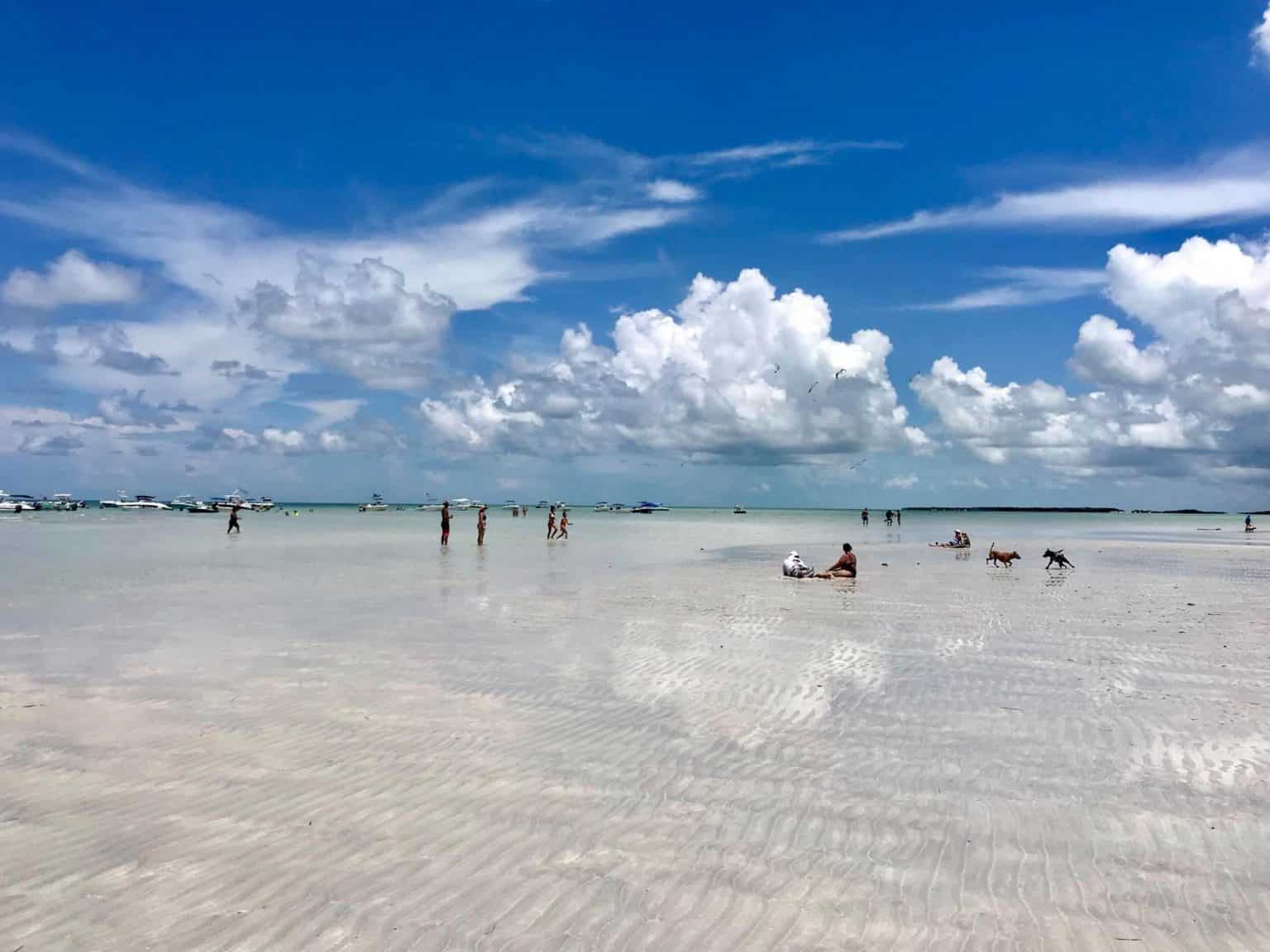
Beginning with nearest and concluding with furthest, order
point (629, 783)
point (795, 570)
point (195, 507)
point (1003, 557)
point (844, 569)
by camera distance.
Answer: point (629, 783)
point (844, 569)
point (795, 570)
point (1003, 557)
point (195, 507)

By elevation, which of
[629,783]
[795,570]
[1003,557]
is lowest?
[629,783]

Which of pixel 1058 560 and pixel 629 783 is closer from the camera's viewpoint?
pixel 629 783

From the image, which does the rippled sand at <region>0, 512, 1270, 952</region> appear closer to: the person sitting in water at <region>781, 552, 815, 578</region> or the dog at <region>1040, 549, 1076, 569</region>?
the person sitting in water at <region>781, 552, 815, 578</region>

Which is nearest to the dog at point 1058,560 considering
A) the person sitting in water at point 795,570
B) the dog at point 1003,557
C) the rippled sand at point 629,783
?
the dog at point 1003,557

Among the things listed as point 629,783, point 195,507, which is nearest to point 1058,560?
point 629,783

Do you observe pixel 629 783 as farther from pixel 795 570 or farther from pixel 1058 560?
pixel 1058 560

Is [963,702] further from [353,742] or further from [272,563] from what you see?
[272,563]

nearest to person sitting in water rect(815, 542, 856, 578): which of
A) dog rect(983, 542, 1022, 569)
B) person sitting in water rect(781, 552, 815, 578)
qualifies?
person sitting in water rect(781, 552, 815, 578)

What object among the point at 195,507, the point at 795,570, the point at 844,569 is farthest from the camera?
the point at 195,507

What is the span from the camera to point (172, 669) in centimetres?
1299

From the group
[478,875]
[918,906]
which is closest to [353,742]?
[478,875]

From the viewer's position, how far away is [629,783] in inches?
317

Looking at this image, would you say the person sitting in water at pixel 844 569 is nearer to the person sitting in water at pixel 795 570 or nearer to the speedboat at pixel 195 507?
the person sitting in water at pixel 795 570

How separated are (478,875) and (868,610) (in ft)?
53.2
